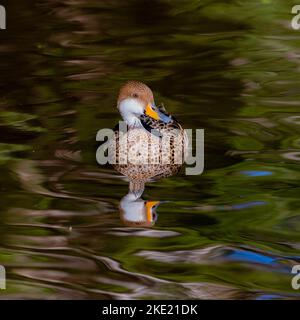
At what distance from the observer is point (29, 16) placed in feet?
39.4

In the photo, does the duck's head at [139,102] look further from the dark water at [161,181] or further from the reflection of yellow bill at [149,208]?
the reflection of yellow bill at [149,208]

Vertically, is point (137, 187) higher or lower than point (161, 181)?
lower

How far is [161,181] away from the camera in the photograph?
304 inches

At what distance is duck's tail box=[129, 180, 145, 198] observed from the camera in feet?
24.2

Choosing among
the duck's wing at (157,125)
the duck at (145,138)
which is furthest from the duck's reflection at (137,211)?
the duck's wing at (157,125)

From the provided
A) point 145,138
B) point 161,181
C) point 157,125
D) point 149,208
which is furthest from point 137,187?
point 157,125

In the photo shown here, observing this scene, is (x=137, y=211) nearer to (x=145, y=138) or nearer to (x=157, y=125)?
(x=145, y=138)

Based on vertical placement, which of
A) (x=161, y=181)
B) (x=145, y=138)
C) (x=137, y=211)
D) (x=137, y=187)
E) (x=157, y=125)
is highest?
(x=157, y=125)

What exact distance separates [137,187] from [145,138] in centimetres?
100

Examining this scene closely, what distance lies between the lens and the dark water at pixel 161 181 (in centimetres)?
622

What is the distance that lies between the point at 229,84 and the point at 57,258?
3.80 meters

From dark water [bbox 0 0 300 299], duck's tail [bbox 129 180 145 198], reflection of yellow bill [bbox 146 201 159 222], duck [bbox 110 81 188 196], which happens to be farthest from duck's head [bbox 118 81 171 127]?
reflection of yellow bill [bbox 146 201 159 222]

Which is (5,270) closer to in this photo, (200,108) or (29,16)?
(200,108)

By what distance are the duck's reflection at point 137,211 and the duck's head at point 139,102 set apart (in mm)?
1352
